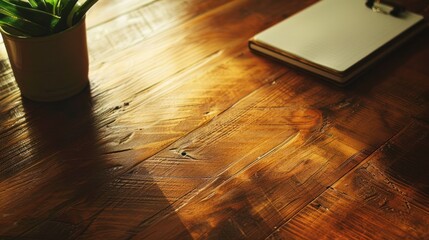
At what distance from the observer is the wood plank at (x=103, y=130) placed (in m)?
0.74

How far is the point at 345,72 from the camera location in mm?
896

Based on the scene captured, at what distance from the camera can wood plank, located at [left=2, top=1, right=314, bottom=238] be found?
2.42 feet

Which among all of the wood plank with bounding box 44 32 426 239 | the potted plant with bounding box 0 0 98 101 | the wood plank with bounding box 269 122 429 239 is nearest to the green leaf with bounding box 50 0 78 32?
the potted plant with bounding box 0 0 98 101

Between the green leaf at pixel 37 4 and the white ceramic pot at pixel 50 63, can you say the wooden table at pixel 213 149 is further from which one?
the green leaf at pixel 37 4

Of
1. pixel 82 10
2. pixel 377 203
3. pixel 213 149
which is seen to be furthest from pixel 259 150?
pixel 82 10

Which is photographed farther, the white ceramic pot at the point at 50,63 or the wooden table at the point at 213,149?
the white ceramic pot at the point at 50,63

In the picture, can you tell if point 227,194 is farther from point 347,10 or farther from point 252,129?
point 347,10

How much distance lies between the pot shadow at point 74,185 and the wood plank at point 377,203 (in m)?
0.17

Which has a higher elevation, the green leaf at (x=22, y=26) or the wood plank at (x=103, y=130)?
the green leaf at (x=22, y=26)

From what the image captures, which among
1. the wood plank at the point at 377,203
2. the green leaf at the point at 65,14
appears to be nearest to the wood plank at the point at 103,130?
the green leaf at the point at 65,14

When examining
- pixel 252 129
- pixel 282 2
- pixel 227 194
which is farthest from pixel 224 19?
pixel 227 194

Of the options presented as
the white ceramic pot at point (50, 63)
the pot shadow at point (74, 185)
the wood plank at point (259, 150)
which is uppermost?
the white ceramic pot at point (50, 63)

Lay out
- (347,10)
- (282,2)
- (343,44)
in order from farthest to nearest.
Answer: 1. (282,2)
2. (347,10)
3. (343,44)

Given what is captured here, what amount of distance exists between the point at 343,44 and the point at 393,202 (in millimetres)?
364
